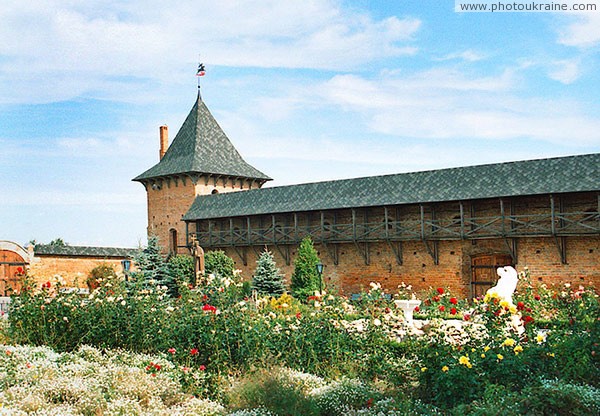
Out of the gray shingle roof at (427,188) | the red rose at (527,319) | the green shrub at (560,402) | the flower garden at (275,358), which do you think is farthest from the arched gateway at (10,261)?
the green shrub at (560,402)

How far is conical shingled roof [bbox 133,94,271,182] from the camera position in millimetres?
27609

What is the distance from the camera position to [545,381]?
5.22m

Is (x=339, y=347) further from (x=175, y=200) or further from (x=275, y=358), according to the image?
(x=175, y=200)

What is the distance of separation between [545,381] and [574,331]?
811 mm

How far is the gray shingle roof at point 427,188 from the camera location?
17000 mm

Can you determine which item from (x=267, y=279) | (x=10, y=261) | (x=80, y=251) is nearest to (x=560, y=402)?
(x=267, y=279)

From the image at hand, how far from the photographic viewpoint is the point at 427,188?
1950 cm

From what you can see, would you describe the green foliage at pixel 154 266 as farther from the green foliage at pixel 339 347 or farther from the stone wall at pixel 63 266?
the green foliage at pixel 339 347

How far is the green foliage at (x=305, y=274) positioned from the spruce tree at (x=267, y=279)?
939mm

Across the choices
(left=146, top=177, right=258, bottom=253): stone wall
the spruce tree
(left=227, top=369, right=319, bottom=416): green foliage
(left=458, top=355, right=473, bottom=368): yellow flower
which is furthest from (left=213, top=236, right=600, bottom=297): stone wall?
(left=458, top=355, right=473, bottom=368): yellow flower

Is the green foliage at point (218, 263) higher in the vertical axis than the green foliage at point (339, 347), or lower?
higher

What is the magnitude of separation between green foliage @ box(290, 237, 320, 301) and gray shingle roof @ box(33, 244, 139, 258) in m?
7.94

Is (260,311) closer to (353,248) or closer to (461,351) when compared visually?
(461,351)

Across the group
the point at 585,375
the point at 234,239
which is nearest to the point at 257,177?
the point at 234,239
